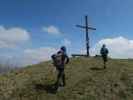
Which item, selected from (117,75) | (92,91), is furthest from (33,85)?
(117,75)

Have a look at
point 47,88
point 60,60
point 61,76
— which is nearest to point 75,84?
point 61,76

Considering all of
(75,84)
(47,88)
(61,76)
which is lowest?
(47,88)

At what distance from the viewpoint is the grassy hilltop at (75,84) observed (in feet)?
69.3

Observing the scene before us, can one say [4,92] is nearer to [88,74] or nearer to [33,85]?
[33,85]

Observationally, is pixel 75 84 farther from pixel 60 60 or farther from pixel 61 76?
pixel 60 60

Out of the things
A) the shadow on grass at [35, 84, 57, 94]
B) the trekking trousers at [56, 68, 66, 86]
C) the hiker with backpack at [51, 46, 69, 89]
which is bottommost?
the shadow on grass at [35, 84, 57, 94]

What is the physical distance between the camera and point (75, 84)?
23.5m

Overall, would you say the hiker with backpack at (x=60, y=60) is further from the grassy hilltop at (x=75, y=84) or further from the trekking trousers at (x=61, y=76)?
the grassy hilltop at (x=75, y=84)

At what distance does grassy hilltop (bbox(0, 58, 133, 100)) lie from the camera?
21125 millimetres


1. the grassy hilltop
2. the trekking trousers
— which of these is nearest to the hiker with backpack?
the trekking trousers

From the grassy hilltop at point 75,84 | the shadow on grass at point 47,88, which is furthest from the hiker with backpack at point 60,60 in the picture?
the grassy hilltop at point 75,84

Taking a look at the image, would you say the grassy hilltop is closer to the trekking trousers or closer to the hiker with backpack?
the trekking trousers

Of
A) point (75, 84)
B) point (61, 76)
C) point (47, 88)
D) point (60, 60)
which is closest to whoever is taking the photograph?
point (60, 60)

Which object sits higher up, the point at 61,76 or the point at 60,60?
the point at 60,60
